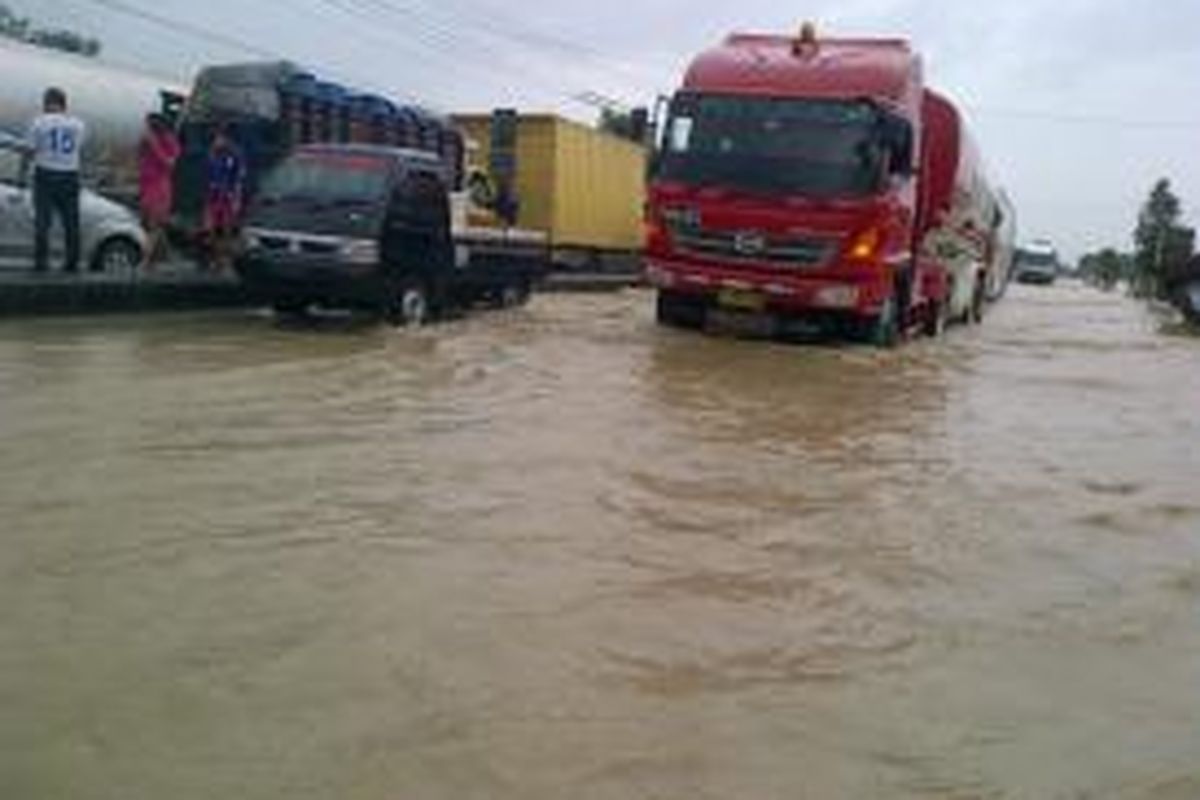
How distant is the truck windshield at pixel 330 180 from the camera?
20.2m

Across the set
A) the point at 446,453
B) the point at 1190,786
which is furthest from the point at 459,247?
the point at 1190,786

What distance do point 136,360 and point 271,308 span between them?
217 inches

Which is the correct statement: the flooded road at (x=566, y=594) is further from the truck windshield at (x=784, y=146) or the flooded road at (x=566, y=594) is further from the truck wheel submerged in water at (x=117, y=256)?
the truck wheel submerged in water at (x=117, y=256)

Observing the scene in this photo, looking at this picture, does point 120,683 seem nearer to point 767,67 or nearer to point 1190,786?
point 1190,786

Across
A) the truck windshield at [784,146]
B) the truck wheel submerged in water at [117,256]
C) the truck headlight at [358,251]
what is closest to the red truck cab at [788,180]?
the truck windshield at [784,146]

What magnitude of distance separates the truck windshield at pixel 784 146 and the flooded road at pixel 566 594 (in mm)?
5225

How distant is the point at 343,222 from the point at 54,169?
2832mm

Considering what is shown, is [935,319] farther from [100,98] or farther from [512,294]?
[100,98]

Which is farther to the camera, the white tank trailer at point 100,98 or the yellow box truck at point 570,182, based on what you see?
the yellow box truck at point 570,182

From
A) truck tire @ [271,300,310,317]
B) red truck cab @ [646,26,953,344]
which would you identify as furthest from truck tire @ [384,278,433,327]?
red truck cab @ [646,26,953,344]

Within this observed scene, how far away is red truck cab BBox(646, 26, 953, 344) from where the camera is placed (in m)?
20.7

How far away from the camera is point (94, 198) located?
21719 mm

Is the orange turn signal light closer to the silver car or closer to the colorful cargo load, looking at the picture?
the colorful cargo load

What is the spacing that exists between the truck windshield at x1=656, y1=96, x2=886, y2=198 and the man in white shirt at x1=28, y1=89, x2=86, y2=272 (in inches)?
239
